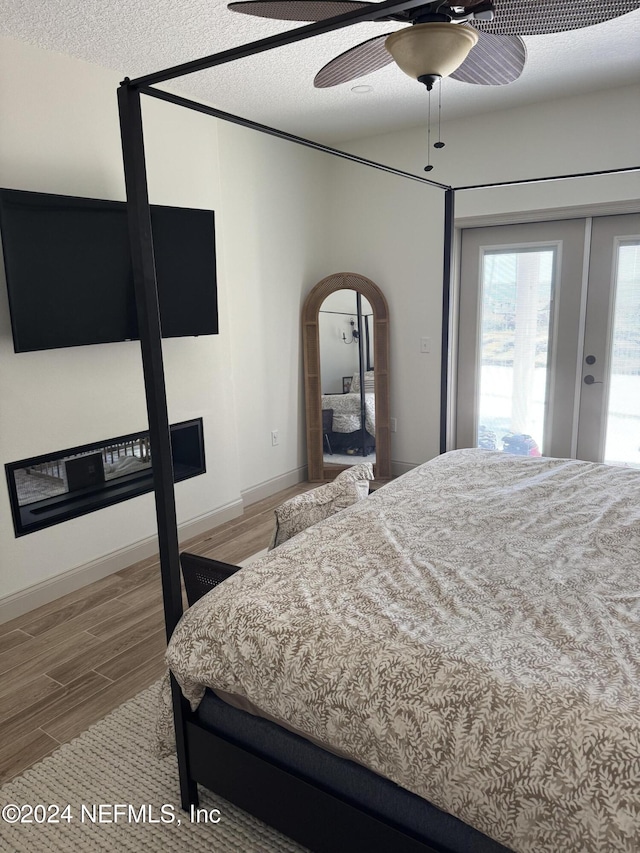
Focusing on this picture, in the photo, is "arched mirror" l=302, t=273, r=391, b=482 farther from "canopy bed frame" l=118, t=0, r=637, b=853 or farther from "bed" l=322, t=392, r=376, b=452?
"canopy bed frame" l=118, t=0, r=637, b=853

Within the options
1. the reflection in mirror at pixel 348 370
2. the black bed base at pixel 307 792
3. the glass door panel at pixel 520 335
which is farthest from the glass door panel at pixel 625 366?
the black bed base at pixel 307 792

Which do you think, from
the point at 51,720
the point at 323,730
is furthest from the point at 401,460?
the point at 323,730

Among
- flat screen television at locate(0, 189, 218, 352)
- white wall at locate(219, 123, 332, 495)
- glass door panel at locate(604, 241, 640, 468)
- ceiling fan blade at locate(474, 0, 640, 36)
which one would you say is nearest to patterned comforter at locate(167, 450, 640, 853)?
ceiling fan blade at locate(474, 0, 640, 36)

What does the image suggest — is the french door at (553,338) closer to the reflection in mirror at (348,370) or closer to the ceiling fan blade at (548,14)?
the reflection in mirror at (348,370)

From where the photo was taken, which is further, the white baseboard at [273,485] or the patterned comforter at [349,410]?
the patterned comforter at [349,410]

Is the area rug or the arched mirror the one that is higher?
the arched mirror

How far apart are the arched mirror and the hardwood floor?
1661 mm

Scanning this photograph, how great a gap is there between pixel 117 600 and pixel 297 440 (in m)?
2.17

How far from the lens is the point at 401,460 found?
4.99 metres

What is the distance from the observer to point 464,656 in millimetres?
1376

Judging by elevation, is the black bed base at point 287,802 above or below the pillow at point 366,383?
below

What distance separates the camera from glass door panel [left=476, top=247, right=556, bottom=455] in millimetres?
4285

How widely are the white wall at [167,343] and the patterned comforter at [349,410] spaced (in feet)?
0.93

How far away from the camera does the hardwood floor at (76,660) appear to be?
222 cm
